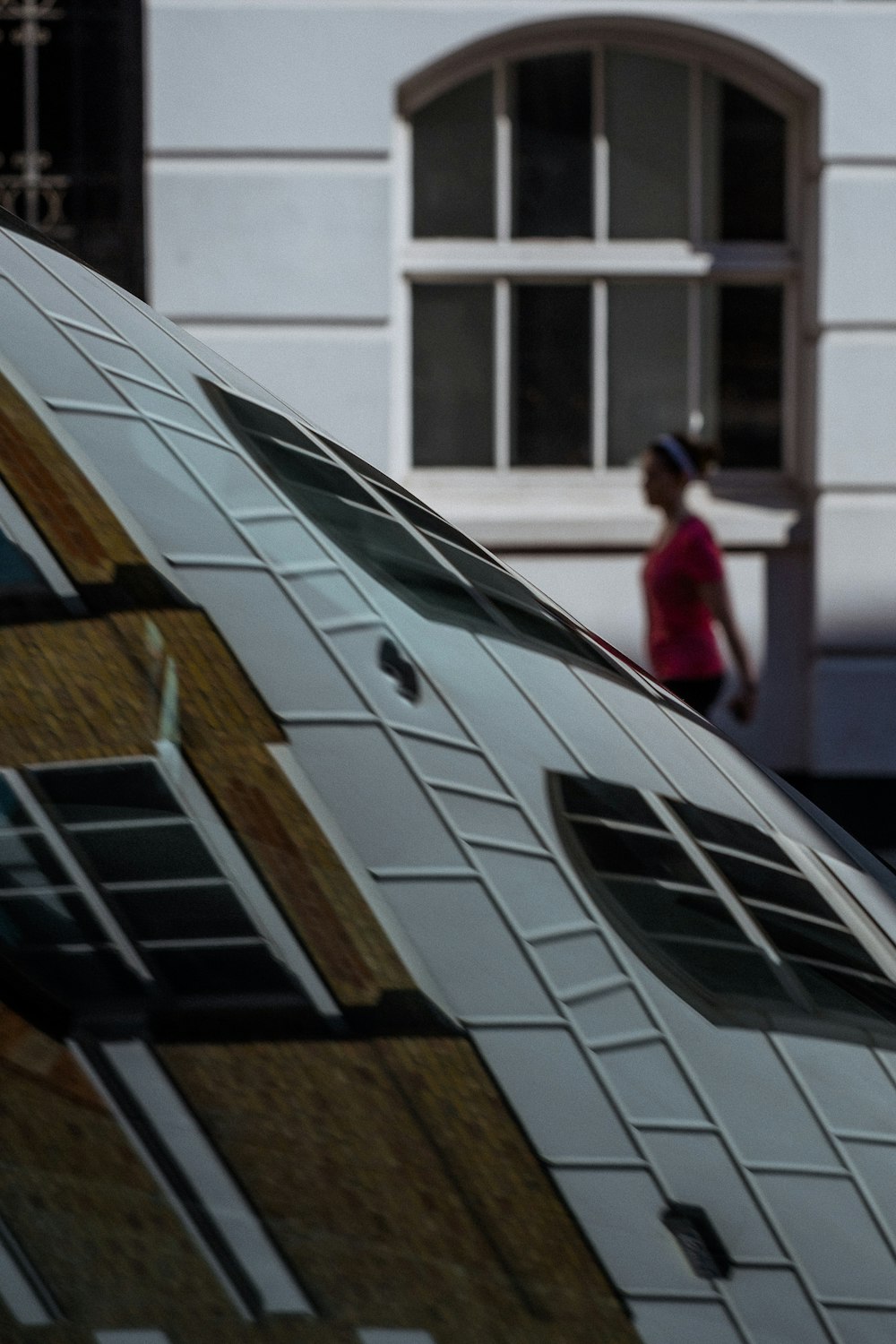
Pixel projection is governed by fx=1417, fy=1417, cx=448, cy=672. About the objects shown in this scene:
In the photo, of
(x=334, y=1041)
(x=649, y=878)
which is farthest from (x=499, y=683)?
(x=334, y=1041)

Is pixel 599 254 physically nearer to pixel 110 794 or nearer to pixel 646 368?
pixel 646 368

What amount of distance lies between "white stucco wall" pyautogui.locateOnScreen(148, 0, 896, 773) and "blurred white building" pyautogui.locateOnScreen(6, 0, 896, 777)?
0.03ft

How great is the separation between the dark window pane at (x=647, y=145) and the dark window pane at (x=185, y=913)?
5320 millimetres

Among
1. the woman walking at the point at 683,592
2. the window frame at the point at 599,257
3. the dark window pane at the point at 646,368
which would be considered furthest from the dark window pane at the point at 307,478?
the dark window pane at the point at 646,368

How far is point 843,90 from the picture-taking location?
5.57 m

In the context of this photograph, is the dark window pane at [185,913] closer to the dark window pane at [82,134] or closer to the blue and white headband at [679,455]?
the blue and white headband at [679,455]

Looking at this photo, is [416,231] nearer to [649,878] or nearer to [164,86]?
[164,86]

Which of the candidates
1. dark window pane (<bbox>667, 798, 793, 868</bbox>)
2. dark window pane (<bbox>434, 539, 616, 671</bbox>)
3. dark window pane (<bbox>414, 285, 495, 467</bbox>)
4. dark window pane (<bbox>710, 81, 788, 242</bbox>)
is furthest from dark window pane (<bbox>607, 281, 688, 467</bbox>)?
dark window pane (<bbox>667, 798, 793, 868</bbox>)

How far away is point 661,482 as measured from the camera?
436 cm

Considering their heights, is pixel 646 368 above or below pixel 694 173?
below

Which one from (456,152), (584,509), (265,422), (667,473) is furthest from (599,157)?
(265,422)

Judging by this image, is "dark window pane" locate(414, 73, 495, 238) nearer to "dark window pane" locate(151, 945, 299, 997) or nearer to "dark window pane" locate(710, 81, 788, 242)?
"dark window pane" locate(710, 81, 788, 242)

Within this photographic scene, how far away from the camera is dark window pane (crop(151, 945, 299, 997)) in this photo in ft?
3.42

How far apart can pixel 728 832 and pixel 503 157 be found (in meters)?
5.24
